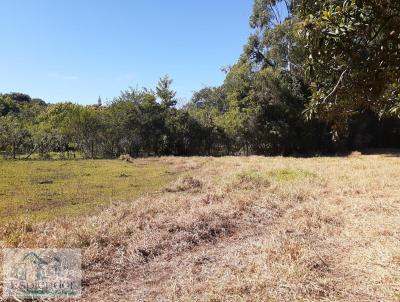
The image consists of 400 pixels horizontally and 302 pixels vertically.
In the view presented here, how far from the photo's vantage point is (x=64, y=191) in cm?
1166

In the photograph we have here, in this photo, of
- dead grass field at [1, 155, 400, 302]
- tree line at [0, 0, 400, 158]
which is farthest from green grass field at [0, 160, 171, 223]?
tree line at [0, 0, 400, 158]

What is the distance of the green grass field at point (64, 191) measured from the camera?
28.6ft

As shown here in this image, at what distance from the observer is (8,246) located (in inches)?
212

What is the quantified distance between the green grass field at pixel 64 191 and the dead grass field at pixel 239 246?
4.76 ft

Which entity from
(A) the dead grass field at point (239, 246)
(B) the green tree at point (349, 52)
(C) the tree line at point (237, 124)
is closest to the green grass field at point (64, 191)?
(A) the dead grass field at point (239, 246)

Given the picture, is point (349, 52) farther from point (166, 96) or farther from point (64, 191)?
point (166, 96)

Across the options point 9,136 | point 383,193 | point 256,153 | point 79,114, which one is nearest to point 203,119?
point 256,153

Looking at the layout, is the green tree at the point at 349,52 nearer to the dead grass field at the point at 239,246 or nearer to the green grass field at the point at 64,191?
the dead grass field at the point at 239,246

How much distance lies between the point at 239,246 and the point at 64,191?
7.60 metres

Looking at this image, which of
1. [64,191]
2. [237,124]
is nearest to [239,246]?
[64,191]

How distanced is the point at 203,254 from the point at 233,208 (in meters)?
2.75

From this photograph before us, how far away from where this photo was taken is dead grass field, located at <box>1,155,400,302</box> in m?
4.18

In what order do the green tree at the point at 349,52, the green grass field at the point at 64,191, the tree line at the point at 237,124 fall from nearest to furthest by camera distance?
the green tree at the point at 349,52 → the green grass field at the point at 64,191 → the tree line at the point at 237,124

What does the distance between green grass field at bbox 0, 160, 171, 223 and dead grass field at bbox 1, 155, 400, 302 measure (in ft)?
4.76
